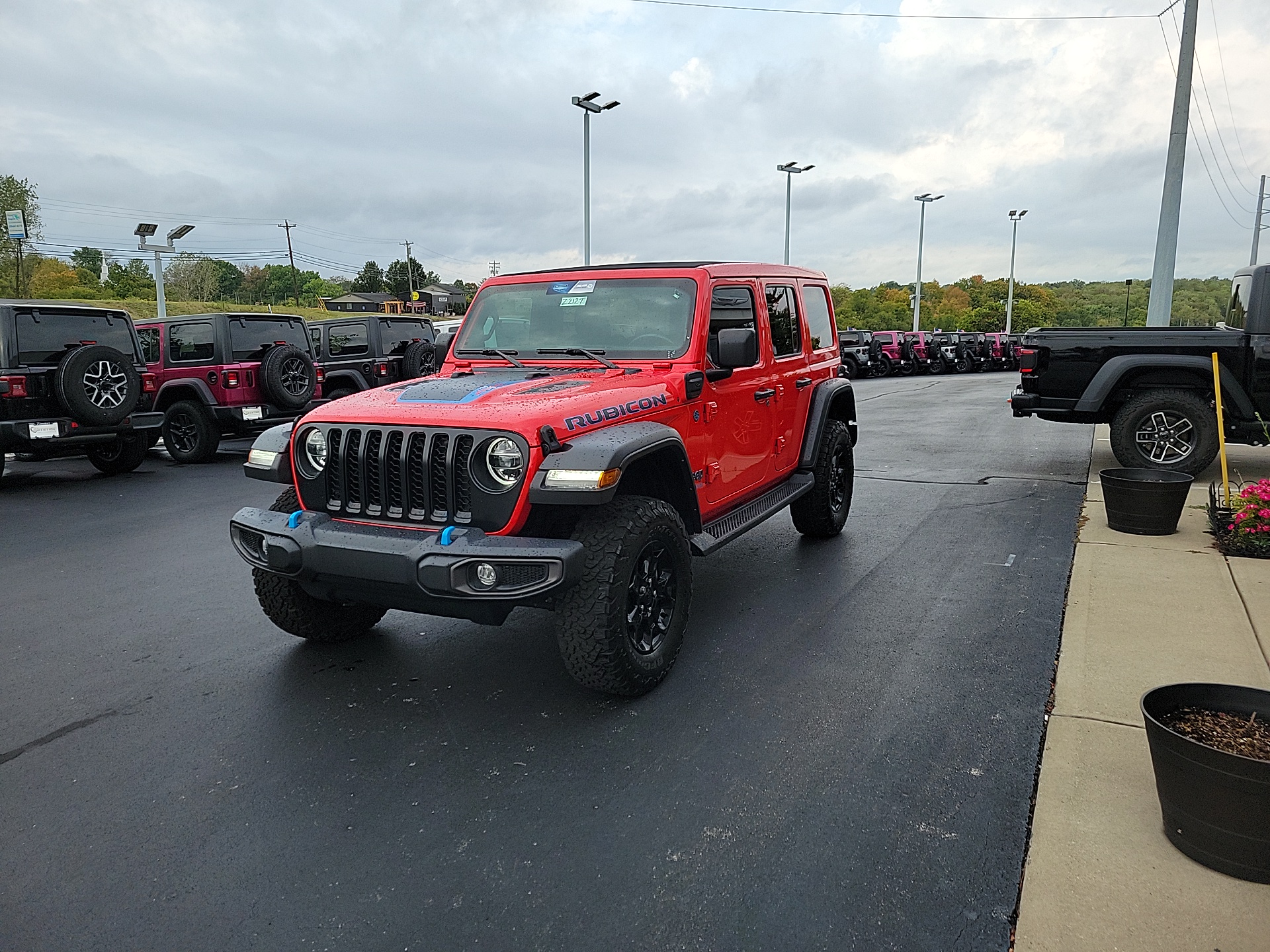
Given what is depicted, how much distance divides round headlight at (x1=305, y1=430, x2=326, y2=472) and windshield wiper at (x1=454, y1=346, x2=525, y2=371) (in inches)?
48.3

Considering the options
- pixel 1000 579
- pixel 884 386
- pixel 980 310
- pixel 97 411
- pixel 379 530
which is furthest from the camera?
pixel 980 310

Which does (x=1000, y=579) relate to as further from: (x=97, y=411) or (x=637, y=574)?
(x=97, y=411)

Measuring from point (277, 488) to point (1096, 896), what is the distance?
345 inches

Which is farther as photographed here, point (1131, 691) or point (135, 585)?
point (135, 585)

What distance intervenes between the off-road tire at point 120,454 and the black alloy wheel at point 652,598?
8871 millimetres

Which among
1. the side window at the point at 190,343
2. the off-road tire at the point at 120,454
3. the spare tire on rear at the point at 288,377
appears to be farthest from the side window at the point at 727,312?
the side window at the point at 190,343

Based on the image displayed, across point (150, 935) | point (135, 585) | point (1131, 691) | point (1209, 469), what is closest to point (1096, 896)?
point (1131, 691)

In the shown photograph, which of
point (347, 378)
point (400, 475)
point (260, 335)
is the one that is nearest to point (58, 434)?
point (260, 335)

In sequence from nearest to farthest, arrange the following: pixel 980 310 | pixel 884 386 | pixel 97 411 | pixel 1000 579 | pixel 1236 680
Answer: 1. pixel 1236 680
2. pixel 1000 579
3. pixel 97 411
4. pixel 884 386
5. pixel 980 310

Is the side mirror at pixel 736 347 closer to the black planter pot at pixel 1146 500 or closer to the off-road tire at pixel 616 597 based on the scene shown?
the off-road tire at pixel 616 597

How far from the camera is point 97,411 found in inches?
367

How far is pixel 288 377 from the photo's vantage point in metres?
11.5

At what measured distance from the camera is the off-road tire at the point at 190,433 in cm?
1134

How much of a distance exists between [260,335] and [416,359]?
2.62 meters
